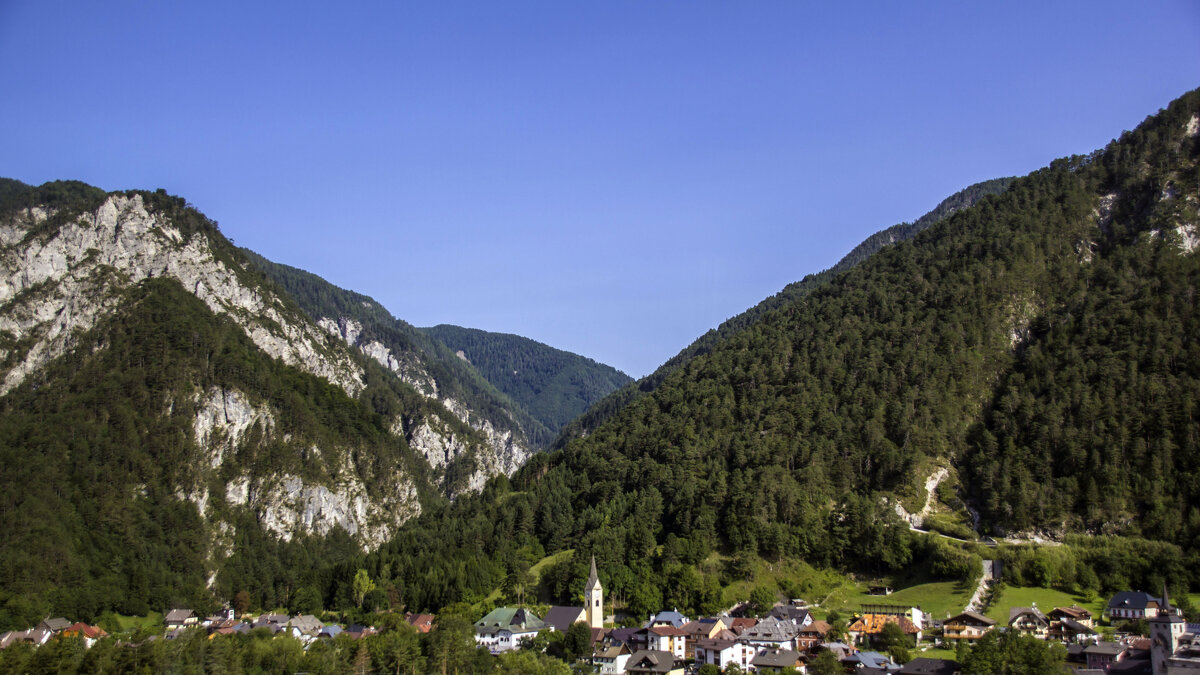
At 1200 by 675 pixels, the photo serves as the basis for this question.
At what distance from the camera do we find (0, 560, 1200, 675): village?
257 ft

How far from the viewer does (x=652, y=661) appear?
292 ft

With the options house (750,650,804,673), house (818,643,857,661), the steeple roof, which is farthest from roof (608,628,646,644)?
house (818,643,857,661)

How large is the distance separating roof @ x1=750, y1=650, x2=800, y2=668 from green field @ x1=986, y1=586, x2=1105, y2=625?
893 inches

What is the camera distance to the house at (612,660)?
91312 millimetres

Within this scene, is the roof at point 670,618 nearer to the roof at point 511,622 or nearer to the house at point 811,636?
the roof at point 511,622

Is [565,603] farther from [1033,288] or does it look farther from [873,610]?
[1033,288]

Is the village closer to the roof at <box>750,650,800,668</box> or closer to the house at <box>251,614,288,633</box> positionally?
the roof at <box>750,650,800,668</box>

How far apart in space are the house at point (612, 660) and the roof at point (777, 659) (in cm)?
1243

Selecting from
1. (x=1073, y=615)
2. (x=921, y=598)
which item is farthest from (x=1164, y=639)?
(x=921, y=598)

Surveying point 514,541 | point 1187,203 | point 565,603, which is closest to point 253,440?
point 514,541

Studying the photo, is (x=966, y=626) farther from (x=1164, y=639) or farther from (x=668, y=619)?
(x=668, y=619)

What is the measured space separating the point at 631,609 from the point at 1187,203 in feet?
413

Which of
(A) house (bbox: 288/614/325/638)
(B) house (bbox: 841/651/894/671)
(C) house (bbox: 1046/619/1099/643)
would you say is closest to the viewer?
(B) house (bbox: 841/651/894/671)

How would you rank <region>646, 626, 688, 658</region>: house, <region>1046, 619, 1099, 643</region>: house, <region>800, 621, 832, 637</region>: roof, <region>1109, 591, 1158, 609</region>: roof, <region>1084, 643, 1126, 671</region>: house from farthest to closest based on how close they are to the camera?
<region>646, 626, 688, 658</region>: house
<region>1109, 591, 1158, 609</region>: roof
<region>800, 621, 832, 637</region>: roof
<region>1046, 619, 1099, 643</region>: house
<region>1084, 643, 1126, 671</region>: house
